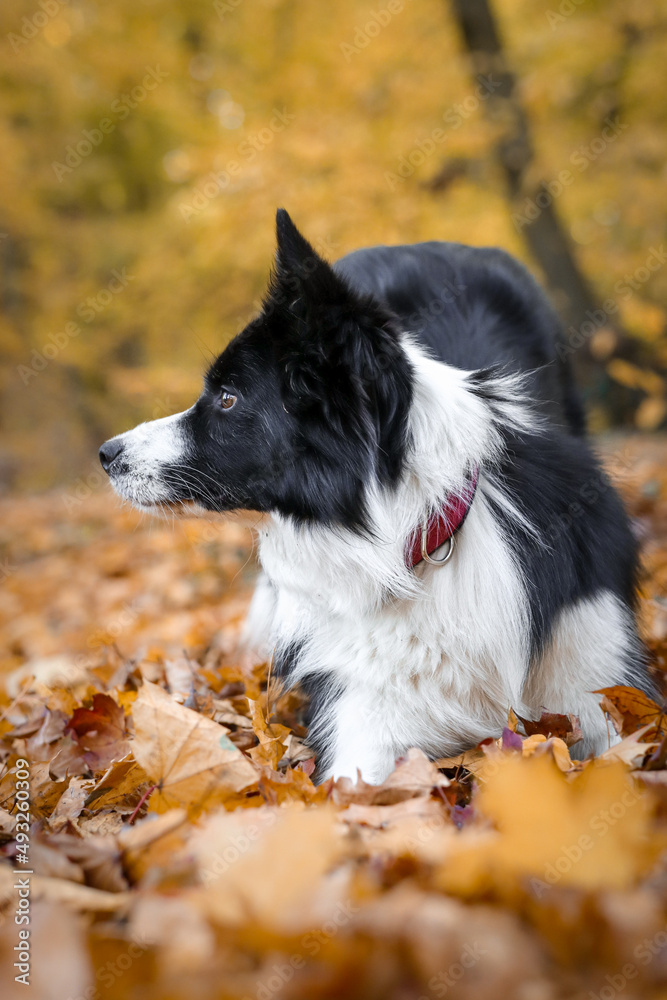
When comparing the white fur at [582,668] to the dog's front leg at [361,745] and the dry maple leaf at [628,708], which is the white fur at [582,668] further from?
the dog's front leg at [361,745]

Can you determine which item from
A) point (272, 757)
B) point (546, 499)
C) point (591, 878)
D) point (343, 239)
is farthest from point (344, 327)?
point (343, 239)

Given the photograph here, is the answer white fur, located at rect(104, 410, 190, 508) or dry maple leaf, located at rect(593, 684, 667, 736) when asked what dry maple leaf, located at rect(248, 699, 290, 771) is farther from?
dry maple leaf, located at rect(593, 684, 667, 736)

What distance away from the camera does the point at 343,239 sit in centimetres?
605

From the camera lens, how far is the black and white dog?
83.0 inches

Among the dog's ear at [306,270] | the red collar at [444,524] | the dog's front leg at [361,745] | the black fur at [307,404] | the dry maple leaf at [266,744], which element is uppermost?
the dog's ear at [306,270]

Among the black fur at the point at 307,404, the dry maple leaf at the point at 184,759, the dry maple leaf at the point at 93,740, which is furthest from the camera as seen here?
the dry maple leaf at the point at 93,740

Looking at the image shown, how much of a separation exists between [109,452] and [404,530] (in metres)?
1.09

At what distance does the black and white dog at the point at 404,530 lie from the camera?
2.11 m

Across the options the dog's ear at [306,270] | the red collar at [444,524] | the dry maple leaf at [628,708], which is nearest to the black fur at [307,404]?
the dog's ear at [306,270]

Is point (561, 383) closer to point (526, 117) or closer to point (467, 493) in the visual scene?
point (467, 493)

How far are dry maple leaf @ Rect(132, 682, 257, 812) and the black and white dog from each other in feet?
1.69

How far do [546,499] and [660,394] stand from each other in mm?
6648

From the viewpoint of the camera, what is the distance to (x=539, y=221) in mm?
8203

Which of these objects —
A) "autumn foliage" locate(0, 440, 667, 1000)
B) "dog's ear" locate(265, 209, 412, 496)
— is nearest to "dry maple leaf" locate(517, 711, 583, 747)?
"autumn foliage" locate(0, 440, 667, 1000)
